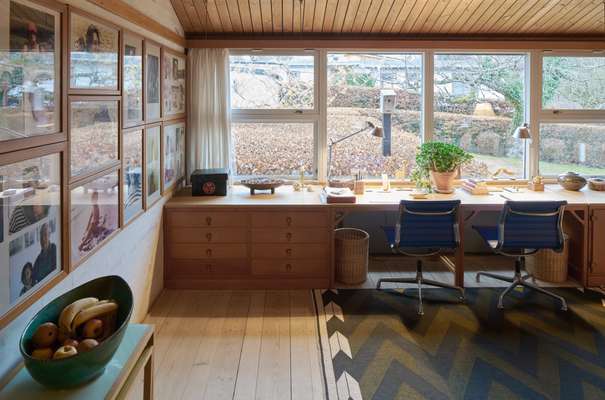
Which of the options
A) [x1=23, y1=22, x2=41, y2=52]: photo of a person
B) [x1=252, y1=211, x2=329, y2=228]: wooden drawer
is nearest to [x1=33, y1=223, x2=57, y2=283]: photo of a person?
[x1=23, y1=22, x2=41, y2=52]: photo of a person

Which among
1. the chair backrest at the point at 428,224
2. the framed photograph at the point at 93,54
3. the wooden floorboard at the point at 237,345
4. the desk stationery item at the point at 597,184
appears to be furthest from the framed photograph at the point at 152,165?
the desk stationery item at the point at 597,184

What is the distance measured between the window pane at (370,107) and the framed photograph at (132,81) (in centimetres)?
205

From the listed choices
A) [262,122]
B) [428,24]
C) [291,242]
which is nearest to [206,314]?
[291,242]

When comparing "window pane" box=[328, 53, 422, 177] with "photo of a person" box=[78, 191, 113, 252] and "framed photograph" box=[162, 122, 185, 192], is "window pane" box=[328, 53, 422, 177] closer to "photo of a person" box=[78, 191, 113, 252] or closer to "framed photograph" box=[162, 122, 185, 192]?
"framed photograph" box=[162, 122, 185, 192]

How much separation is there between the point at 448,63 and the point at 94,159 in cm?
352

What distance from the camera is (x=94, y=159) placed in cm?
242

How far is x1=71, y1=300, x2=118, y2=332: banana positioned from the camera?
1620 millimetres

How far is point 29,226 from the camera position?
1.76 meters

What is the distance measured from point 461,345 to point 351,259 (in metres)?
1.24

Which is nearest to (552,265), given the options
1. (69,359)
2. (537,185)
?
(537,185)

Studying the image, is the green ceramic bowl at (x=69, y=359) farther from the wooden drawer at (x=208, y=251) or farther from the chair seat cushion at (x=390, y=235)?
the chair seat cushion at (x=390, y=235)

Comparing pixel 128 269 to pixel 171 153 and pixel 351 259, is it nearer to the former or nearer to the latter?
pixel 171 153

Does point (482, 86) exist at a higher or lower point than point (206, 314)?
higher

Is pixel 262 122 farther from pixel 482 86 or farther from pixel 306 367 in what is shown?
pixel 306 367
